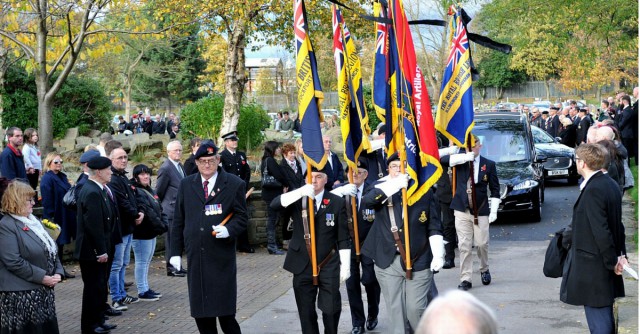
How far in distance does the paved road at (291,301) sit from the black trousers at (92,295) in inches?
18.1

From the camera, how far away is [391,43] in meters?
9.17

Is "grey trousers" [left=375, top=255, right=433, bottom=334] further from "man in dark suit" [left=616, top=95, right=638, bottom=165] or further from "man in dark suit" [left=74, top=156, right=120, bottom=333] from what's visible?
"man in dark suit" [left=616, top=95, right=638, bottom=165]

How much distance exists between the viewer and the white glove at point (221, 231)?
791 centimetres

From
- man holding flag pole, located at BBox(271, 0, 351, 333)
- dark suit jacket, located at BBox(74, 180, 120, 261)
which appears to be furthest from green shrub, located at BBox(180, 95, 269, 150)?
man holding flag pole, located at BBox(271, 0, 351, 333)

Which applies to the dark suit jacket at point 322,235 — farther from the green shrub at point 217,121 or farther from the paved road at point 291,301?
the green shrub at point 217,121

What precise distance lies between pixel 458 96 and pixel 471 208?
1418 mm

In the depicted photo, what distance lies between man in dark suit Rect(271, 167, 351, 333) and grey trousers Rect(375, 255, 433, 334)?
0.39 meters

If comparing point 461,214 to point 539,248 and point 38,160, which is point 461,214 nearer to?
point 539,248

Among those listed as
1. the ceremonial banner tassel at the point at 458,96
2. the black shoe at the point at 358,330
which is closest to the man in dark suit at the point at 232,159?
the ceremonial banner tassel at the point at 458,96

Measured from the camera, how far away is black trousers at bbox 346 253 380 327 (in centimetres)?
924

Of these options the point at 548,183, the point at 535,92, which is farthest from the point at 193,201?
the point at 535,92

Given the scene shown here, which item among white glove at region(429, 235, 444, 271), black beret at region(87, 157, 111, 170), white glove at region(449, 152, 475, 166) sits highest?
black beret at region(87, 157, 111, 170)

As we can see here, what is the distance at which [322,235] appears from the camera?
8.20 m

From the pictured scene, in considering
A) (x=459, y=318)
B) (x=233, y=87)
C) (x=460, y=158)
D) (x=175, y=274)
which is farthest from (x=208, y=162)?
(x=233, y=87)
